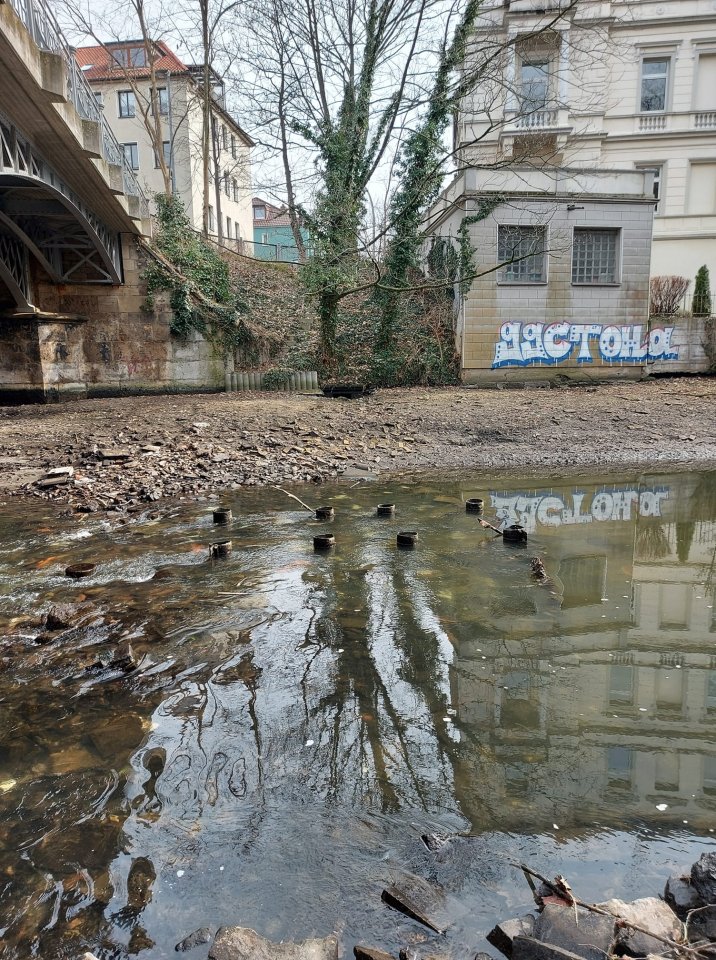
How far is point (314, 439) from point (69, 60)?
967cm

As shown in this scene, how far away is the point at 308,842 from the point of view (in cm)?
291

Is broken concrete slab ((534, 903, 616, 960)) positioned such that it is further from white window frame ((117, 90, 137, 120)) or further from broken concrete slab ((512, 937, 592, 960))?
white window frame ((117, 90, 137, 120))

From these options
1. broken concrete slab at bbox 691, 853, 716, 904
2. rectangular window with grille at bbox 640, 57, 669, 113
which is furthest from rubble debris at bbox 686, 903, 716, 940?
rectangular window with grille at bbox 640, 57, 669, 113

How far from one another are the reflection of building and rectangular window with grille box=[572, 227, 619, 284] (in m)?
17.8

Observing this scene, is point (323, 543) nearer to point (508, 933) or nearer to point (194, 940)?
point (194, 940)

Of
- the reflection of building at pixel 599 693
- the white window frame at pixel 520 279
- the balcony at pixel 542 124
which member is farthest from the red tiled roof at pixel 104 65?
the reflection of building at pixel 599 693

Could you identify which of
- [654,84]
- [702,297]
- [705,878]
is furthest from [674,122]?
[705,878]

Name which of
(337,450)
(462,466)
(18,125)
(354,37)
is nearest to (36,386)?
(18,125)

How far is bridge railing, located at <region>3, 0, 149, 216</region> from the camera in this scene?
455 inches

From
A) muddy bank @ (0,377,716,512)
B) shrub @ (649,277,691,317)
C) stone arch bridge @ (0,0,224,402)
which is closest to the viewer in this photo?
muddy bank @ (0,377,716,512)

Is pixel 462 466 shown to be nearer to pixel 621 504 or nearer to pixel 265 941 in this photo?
pixel 621 504

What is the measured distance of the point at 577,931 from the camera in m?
2.20

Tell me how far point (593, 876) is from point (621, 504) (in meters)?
8.14

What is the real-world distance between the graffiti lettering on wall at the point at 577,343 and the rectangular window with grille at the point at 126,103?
37.6m
